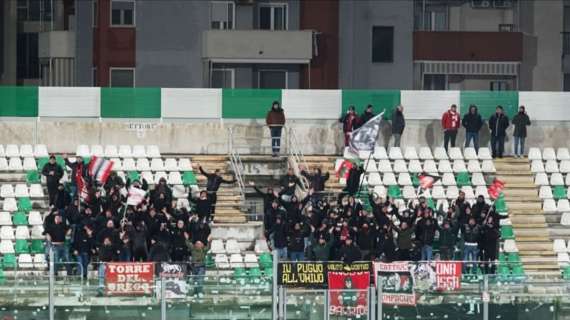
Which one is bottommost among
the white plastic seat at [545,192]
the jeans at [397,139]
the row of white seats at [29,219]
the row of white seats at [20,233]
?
the row of white seats at [20,233]

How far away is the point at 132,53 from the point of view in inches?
2761

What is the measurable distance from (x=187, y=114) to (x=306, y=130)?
3175 mm

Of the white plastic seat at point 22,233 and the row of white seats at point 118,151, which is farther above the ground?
the row of white seats at point 118,151

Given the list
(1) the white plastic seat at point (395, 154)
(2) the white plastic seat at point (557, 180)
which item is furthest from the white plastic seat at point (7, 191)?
(2) the white plastic seat at point (557, 180)

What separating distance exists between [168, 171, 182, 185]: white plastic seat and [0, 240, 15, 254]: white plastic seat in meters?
5.87

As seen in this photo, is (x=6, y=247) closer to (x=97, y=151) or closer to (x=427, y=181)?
(x=97, y=151)

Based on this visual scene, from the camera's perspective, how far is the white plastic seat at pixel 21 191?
177 ft

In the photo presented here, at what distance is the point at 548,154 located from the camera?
59.7m

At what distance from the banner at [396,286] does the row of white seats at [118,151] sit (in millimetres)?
13265

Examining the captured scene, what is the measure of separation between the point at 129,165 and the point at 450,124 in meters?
8.81

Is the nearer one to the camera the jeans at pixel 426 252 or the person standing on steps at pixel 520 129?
the jeans at pixel 426 252

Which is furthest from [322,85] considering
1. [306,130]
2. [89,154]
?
[89,154]

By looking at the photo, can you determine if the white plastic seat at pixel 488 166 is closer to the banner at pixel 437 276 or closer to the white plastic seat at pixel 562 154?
the white plastic seat at pixel 562 154

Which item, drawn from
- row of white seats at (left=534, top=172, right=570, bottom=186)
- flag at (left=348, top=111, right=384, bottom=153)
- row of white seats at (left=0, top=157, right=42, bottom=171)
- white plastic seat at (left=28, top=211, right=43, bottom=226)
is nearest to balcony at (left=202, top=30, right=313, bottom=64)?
row of white seats at (left=534, top=172, right=570, bottom=186)
